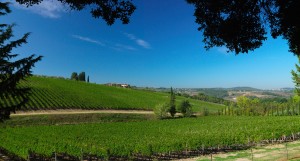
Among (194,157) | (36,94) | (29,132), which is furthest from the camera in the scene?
(36,94)

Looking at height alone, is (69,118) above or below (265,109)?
above

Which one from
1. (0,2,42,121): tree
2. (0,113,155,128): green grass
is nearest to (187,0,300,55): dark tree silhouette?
(0,2,42,121): tree

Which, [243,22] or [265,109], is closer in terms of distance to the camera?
[243,22]

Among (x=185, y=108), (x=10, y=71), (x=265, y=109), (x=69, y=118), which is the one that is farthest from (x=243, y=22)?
(x=265, y=109)

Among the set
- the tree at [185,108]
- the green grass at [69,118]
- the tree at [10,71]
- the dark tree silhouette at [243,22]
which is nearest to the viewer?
the dark tree silhouette at [243,22]

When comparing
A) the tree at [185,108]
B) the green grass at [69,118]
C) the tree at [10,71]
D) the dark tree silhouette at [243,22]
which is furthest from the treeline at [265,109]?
the dark tree silhouette at [243,22]

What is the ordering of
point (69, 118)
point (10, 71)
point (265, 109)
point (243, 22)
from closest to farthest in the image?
point (243, 22) → point (10, 71) → point (69, 118) → point (265, 109)

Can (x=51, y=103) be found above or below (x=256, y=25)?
below

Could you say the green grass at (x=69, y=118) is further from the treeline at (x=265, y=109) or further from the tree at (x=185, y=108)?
the treeline at (x=265, y=109)

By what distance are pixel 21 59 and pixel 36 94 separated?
62.2 metres

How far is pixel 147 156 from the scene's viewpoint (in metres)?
33.6

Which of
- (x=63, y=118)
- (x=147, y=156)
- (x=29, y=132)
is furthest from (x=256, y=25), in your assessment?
(x=63, y=118)

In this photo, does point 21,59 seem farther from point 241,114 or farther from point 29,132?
point 241,114

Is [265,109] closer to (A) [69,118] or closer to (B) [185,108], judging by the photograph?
(B) [185,108]
